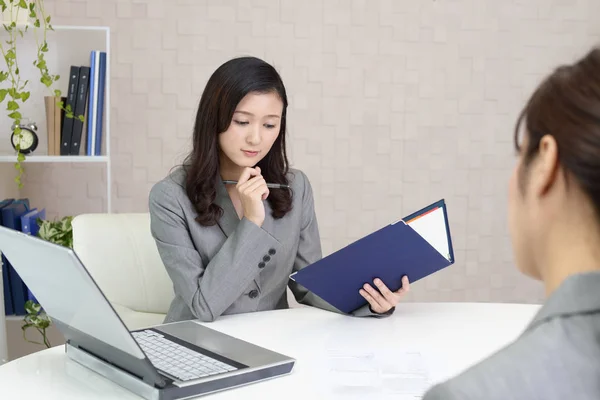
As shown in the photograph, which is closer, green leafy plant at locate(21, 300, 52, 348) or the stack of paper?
the stack of paper

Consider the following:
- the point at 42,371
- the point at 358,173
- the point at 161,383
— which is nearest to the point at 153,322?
the point at 42,371

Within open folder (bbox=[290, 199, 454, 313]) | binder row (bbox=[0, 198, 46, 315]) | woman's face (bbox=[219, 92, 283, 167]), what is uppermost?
woman's face (bbox=[219, 92, 283, 167])

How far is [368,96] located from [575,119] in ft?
9.45

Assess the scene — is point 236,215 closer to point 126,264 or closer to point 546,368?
point 126,264

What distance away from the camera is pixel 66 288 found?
4.35 ft

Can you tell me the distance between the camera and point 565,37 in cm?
369

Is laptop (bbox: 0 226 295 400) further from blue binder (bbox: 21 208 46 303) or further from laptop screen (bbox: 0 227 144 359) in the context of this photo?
blue binder (bbox: 21 208 46 303)

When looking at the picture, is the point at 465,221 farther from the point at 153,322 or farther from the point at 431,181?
the point at 153,322

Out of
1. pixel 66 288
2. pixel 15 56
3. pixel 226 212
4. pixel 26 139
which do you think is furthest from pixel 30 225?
pixel 66 288

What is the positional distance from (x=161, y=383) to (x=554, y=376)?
80cm

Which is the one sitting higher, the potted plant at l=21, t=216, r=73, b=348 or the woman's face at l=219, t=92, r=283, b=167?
the woman's face at l=219, t=92, r=283, b=167

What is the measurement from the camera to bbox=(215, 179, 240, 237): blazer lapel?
211 centimetres

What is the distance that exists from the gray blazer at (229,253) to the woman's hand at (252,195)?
0.11ft

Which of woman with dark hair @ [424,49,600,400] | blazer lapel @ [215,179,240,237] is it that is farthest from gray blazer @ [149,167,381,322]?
woman with dark hair @ [424,49,600,400]
